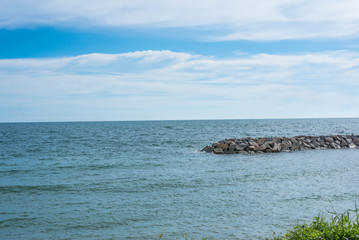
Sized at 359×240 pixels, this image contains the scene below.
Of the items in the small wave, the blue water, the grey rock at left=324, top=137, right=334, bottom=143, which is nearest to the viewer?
the blue water

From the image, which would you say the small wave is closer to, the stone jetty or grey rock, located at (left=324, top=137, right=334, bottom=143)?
the stone jetty

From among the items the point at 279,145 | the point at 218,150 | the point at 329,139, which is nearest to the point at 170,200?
the point at 218,150

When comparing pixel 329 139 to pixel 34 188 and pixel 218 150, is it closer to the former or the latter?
pixel 218 150

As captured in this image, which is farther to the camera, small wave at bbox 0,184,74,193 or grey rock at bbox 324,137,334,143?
grey rock at bbox 324,137,334,143

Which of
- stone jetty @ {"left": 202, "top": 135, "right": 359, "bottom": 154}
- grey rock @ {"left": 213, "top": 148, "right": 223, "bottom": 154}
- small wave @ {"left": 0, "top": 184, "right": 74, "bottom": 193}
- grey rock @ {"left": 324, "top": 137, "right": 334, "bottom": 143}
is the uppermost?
grey rock @ {"left": 324, "top": 137, "right": 334, "bottom": 143}

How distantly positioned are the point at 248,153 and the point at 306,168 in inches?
367

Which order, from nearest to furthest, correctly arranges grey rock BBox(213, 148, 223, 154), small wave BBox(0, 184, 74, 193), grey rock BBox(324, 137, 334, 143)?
1. small wave BBox(0, 184, 74, 193)
2. grey rock BBox(213, 148, 223, 154)
3. grey rock BBox(324, 137, 334, 143)

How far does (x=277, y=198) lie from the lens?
11930mm

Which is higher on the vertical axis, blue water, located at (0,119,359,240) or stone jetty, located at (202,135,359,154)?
stone jetty, located at (202,135,359,154)

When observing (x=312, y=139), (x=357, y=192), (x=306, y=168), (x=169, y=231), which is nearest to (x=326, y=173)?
(x=306, y=168)

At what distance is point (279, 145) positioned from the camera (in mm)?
30281

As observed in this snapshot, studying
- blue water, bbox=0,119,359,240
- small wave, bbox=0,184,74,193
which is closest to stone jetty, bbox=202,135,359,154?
blue water, bbox=0,119,359,240

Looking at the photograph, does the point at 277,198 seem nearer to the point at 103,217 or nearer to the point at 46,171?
the point at 103,217

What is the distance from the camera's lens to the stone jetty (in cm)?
2907
